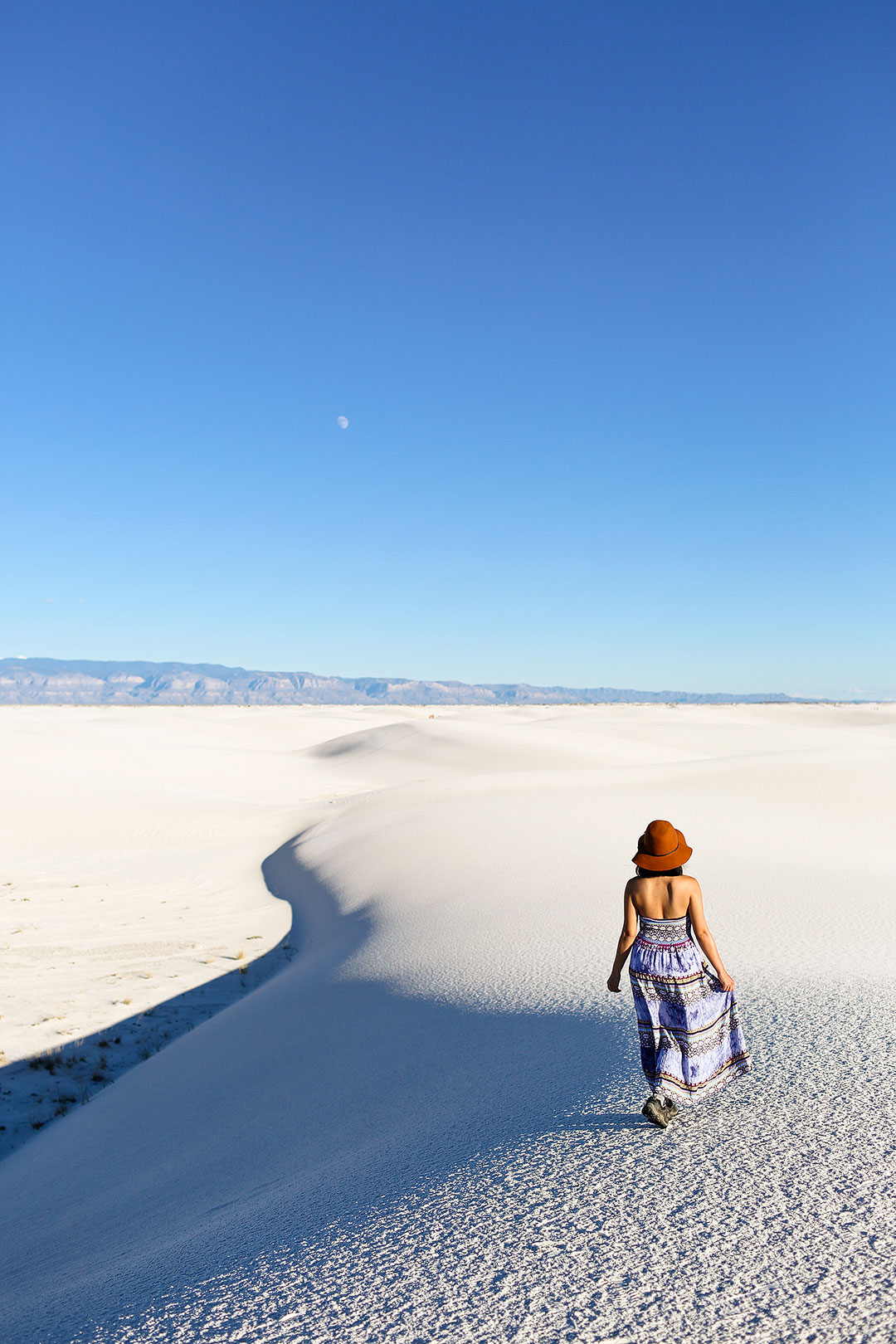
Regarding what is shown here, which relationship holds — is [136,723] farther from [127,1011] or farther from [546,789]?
[127,1011]

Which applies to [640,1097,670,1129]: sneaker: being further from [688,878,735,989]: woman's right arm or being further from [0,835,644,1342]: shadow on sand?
[688,878,735,989]: woman's right arm

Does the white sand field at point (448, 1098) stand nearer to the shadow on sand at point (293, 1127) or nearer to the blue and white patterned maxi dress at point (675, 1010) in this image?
the shadow on sand at point (293, 1127)

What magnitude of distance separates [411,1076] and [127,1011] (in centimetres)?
472

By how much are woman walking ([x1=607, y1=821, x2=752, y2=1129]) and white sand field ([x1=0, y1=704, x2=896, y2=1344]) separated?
0.64 ft

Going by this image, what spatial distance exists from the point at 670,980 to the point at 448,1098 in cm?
169

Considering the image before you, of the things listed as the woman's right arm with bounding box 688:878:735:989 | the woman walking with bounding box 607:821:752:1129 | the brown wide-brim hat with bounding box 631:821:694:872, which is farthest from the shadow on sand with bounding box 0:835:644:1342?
the brown wide-brim hat with bounding box 631:821:694:872

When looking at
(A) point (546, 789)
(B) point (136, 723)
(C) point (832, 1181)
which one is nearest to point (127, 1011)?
(C) point (832, 1181)

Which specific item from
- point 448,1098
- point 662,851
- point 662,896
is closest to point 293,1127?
point 448,1098

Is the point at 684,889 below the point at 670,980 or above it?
above

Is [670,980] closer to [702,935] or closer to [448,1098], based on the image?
[702,935]

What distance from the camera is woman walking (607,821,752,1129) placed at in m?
3.42

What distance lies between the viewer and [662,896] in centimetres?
345

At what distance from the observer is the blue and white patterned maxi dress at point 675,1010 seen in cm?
343

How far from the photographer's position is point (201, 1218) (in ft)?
12.1
